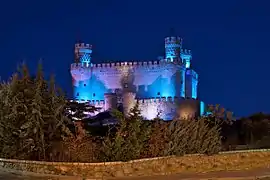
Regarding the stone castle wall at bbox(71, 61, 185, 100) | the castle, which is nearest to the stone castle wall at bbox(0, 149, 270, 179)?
the castle

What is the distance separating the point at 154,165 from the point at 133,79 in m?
32.3

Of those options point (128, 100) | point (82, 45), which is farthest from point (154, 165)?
point (82, 45)

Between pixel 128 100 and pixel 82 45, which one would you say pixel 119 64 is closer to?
pixel 82 45

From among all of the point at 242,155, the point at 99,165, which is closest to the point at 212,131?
the point at 242,155

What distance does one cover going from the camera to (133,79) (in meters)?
43.4

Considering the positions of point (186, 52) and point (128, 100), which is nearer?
point (128, 100)

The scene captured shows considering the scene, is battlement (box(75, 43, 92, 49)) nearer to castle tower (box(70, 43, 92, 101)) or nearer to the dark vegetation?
castle tower (box(70, 43, 92, 101))

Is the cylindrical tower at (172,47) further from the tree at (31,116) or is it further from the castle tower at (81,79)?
the tree at (31,116)

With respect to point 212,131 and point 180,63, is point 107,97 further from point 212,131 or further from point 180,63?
point 212,131

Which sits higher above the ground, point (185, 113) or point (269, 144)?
point (185, 113)

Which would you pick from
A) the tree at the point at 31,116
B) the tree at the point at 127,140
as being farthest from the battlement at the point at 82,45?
the tree at the point at 127,140

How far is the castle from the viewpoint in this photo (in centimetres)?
4112

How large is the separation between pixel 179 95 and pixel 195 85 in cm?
401

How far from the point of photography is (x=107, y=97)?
40.0 m
